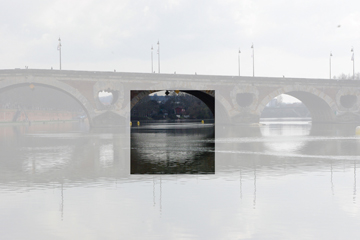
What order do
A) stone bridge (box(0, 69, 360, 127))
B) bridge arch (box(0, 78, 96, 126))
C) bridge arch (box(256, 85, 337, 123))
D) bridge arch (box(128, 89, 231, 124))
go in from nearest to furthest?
bridge arch (box(0, 78, 96, 126)) → stone bridge (box(0, 69, 360, 127)) → bridge arch (box(128, 89, 231, 124)) → bridge arch (box(256, 85, 337, 123))

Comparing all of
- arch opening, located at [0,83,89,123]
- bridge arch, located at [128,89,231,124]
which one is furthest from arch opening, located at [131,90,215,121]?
bridge arch, located at [128,89,231,124]

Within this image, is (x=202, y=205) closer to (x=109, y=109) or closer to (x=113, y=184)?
(x=113, y=184)

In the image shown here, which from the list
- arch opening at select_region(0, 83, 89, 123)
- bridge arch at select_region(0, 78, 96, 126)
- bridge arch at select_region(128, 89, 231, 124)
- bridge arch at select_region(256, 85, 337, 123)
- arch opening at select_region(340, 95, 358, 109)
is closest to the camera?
bridge arch at select_region(0, 78, 96, 126)

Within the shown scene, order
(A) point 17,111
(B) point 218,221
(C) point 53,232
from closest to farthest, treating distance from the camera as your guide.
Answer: (C) point 53,232, (B) point 218,221, (A) point 17,111

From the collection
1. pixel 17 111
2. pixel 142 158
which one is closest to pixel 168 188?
pixel 142 158

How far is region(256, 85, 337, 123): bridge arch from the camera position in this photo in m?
66.0

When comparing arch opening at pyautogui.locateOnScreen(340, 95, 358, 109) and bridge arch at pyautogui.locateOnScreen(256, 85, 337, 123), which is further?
arch opening at pyautogui.locateOnScreen(340, 95, 358, 109)

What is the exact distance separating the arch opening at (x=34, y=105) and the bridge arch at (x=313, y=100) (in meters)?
39.2

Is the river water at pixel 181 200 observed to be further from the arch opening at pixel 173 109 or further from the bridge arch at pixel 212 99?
the arch opening at pixel 173 109

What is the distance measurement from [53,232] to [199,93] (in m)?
57.5

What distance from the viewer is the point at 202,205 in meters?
9.28

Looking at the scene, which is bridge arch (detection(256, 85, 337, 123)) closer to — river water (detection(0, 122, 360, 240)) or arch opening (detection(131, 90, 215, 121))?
arch opening (detection(131, 90, 215, 121))

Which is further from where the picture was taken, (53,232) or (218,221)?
(218,221)

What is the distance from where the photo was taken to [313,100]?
7269 centimetres
